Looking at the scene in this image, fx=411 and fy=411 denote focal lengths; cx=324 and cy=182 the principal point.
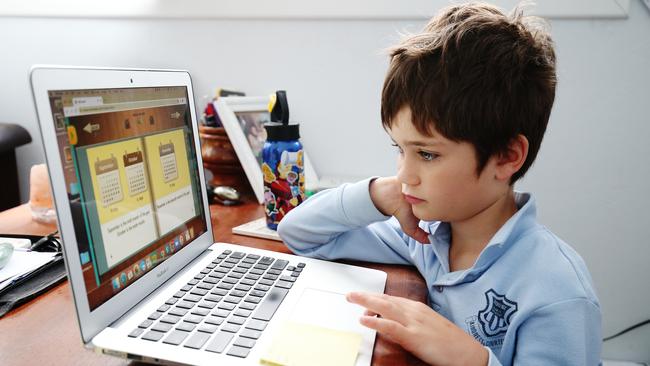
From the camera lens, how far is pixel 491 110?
51cm

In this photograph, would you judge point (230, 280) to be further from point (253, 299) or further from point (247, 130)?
point (247, 130)

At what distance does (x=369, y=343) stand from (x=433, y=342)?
0.06 meters

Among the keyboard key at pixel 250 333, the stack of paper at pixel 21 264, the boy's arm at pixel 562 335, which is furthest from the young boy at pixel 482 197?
the stack of paper at pixel 21 264

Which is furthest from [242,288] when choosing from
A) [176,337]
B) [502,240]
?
[502,240]

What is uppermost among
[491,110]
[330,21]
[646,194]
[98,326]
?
[330,21]

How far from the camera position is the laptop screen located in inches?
15.6

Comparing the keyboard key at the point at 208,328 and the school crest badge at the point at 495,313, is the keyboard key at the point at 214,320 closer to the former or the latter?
the keyboard key at the point at 208,328

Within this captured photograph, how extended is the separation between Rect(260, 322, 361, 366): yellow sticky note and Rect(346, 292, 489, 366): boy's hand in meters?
0.03

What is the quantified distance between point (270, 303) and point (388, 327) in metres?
0.14

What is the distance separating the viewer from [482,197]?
559mm

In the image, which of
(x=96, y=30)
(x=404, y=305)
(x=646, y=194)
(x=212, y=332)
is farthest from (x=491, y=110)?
(x=96, y=30)

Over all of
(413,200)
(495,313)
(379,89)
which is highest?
(379,89)

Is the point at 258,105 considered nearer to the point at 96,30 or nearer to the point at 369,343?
the point at 96,30

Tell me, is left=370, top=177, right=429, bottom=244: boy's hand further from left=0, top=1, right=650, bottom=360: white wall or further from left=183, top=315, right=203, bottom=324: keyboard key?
left=0, top=1, right=650, bottom=360: white wall
